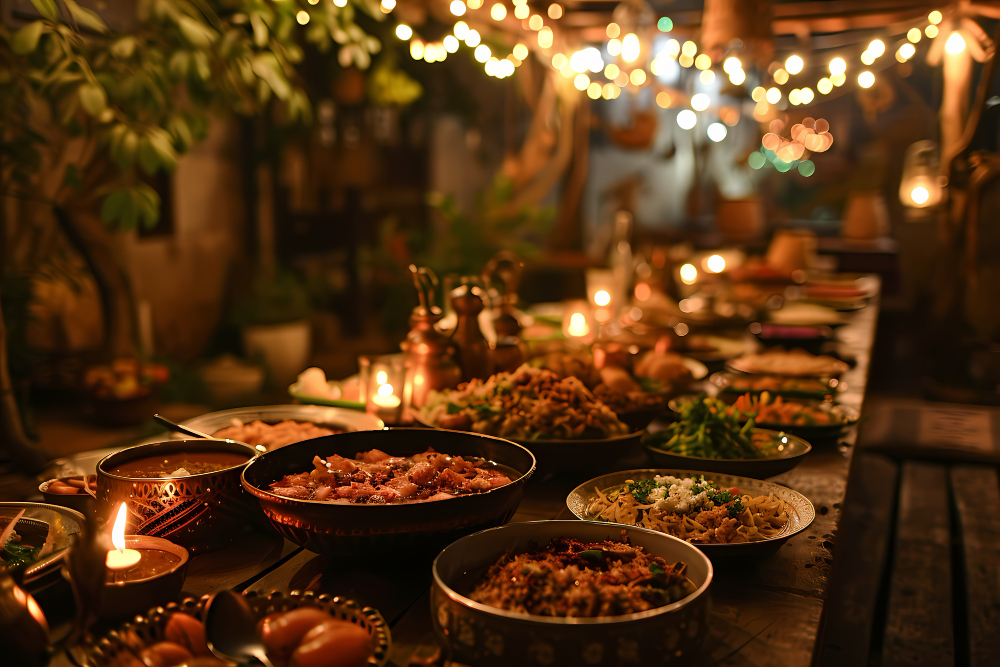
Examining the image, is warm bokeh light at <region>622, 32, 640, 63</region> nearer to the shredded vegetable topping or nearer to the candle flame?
the shredded vegetable topping

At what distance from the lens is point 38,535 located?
1.36 metres

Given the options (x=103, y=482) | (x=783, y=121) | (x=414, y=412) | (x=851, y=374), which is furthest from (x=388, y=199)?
(x=103, y=482)

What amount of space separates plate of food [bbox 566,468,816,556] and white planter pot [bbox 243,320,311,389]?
5019 millimetres

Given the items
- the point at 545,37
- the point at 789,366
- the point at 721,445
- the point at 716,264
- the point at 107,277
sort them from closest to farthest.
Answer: the point at 721,445 < the point at 789,366 < the point at 107,277 < the point at 545,37 < the point at 716,264

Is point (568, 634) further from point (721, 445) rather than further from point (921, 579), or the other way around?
point (921, 579)

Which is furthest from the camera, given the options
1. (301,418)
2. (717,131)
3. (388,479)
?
(717,131)

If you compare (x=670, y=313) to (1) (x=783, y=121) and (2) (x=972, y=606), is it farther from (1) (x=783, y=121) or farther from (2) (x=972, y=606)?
(1) (x=783, y=121)

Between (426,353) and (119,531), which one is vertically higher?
(426,353)

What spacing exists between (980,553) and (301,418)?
8.73 feet

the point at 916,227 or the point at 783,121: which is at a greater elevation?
the point at 783,121

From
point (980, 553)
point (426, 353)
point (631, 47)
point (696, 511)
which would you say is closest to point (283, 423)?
point (426, 353)

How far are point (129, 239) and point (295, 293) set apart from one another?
1506mm

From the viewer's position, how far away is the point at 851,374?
10.3 feet

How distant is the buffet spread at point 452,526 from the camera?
3.37ft
